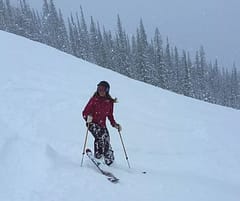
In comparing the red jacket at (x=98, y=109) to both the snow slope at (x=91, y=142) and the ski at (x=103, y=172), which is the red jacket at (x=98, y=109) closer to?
the ski at (x=103, y=172)

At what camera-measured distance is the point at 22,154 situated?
7781mm

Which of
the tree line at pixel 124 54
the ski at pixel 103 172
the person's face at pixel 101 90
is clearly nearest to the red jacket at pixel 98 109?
the person's face at pixel 101 90

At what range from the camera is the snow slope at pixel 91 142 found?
7.16m

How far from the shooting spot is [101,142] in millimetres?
8594

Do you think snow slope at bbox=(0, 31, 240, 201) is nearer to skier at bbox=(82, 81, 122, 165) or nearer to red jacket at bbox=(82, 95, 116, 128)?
skier at bbox=(82, 81, 122, 165)

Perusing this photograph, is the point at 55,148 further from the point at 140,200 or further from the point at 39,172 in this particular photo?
the point at 140,200

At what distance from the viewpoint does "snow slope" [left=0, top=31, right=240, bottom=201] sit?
7160 millimetres

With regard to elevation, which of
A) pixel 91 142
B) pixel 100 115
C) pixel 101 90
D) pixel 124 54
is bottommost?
pixel 124 54

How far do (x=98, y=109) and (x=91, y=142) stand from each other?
2.14 metres

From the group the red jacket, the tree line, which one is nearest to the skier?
the red jacket

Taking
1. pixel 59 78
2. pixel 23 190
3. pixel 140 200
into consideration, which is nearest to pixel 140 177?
pixel 140 200

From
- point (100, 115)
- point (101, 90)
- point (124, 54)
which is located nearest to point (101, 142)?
point (100, 115)

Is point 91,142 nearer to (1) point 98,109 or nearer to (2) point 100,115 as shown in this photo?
(2) point 100,115

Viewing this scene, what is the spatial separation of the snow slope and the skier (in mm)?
421
